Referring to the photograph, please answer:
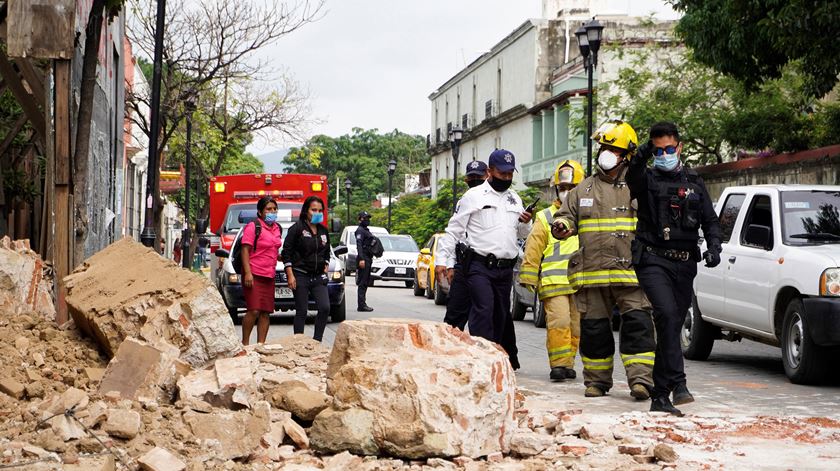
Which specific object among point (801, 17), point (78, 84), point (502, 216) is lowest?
point (502, 216)

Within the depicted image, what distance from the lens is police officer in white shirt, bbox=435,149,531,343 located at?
33.2 ft

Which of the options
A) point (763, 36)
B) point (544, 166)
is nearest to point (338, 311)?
point (763, 36)

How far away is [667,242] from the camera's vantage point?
28.9 ft

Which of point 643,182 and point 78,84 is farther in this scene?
point 78,84

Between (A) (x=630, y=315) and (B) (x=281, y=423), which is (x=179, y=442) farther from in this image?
(A) (x=630, y=315)

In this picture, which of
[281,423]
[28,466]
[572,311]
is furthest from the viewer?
[572,311]

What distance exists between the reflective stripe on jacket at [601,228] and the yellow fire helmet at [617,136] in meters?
0.40

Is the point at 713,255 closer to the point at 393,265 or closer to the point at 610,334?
the point at 610,334

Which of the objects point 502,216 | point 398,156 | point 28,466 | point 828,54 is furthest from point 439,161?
point 28,466

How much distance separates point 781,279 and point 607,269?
8.21 ft

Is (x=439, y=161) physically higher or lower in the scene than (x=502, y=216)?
higher

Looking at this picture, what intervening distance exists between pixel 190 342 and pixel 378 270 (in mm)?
25763

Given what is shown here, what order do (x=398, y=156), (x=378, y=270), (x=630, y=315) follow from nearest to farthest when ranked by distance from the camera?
(x=630, y=315) < (x=378, y=270) < (x=398, y=156)

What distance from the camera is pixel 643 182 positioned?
28.9 ft
